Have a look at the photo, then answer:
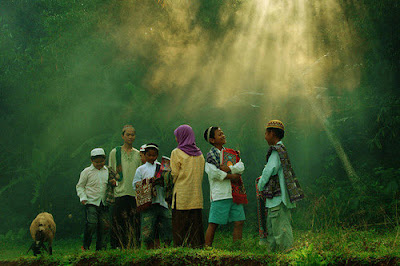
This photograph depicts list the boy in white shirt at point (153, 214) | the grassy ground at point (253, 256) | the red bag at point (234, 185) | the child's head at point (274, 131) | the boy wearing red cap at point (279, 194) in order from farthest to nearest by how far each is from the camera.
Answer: the boy in white shirt at point (153, 214), the red bag at point (234, 185), the child's head at point (274, 131), the boy wearing red cap at point (279, 194), the grassy ground at point (253, 256)

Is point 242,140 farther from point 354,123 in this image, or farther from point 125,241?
point 125,241

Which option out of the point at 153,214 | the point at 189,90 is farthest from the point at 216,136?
the point at 189,90

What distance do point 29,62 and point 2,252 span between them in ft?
19.2

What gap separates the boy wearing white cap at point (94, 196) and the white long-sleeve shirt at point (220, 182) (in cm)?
209

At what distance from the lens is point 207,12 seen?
39.7 feet

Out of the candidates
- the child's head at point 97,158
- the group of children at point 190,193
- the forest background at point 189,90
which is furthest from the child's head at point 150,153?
the forest background at point 189,90

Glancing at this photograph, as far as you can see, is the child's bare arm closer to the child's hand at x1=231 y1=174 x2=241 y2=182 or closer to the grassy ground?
the child's hand at x1=231 y1=174 x2=241 y2=182

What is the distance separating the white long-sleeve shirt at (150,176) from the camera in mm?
6396

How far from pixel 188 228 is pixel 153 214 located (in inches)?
30.7

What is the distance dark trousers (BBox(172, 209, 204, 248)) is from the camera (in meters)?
5.84

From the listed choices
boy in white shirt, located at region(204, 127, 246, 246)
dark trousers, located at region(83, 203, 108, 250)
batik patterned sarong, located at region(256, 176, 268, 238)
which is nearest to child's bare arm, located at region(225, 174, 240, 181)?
boy in white shirt, located at region(204, 127, 246, 246)

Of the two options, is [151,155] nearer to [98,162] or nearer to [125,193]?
[125,193]

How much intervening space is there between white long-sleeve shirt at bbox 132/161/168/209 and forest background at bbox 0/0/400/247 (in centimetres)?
503

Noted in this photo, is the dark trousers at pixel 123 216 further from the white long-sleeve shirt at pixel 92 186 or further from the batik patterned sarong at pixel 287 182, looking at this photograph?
the batik patterned sarong at pixel 287 182
